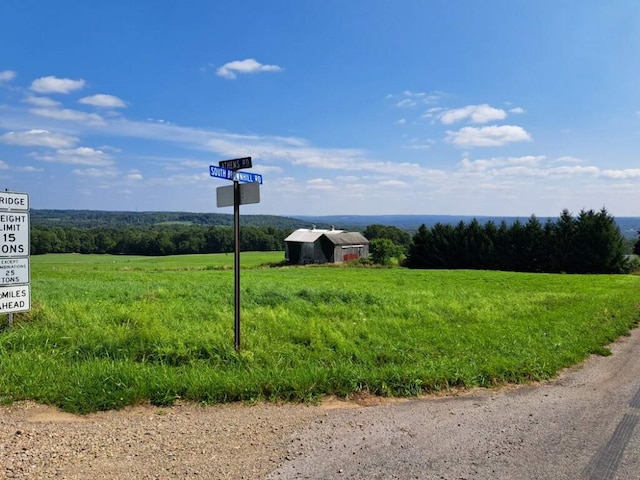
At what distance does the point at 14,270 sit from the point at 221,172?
14.4 feet

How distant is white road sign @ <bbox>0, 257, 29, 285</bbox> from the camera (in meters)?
7.61

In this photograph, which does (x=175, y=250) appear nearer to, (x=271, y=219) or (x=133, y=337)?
(x=133, y=337)

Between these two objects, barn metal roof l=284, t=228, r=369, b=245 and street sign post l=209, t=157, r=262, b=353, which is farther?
barn metal roof l=284, t=228, r=369, b=245

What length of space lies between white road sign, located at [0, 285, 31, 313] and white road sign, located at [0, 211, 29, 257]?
0.60 m

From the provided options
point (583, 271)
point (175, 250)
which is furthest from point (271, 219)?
point (583, 271)

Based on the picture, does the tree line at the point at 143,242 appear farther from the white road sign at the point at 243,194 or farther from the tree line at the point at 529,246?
the white road sign at the point at 243,194

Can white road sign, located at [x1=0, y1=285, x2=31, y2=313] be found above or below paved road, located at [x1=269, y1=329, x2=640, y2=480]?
above

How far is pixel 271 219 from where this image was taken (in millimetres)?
187625

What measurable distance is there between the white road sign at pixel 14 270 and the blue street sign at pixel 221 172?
14.0 feet

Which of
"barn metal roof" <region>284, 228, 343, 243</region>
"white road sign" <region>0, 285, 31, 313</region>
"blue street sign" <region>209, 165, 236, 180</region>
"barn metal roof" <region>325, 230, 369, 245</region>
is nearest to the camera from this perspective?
"blue street sign" <region>209, 165, 236, 180</region>

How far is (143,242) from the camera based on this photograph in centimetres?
8638

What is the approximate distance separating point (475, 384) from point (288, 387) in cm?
252

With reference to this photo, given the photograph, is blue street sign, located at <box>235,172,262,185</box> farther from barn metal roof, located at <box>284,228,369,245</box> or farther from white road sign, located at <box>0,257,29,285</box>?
barn metal roof, located at <box>284,228,369,245</box>

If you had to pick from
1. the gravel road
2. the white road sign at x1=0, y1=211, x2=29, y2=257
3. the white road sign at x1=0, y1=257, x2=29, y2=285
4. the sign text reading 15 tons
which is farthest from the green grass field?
the white road sign at x1=0, y1=211, x2=29, y2=257
